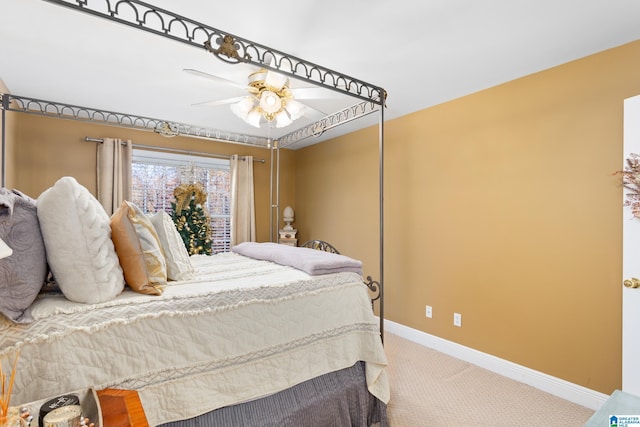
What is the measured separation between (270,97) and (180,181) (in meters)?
2.48

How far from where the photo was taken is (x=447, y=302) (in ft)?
9.93

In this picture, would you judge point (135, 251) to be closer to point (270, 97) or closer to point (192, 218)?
point (270, 97)

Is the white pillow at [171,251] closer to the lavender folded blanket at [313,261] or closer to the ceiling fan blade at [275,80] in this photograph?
the lavender folded blanket at [313,261]

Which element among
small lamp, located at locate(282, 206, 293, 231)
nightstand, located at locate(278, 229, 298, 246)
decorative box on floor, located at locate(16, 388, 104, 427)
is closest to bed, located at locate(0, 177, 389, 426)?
decorative box on floor, located at locate(16, 388, 104, 427)

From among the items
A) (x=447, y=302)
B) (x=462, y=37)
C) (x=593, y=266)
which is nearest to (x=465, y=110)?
(x=462, y=37)

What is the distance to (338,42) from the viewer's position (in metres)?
2.02

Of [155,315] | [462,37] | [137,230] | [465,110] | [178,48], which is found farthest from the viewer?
[465,110]

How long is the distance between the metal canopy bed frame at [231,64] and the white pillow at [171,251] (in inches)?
38.2

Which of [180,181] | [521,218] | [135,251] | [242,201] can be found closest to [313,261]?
[135,251]

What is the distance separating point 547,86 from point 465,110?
645mm

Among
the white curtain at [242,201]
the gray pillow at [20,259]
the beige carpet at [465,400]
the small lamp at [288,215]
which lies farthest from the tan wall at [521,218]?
the gray pillow at [20,259]

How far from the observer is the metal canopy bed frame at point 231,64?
141cm

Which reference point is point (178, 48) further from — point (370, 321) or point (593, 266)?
point (593, 266)

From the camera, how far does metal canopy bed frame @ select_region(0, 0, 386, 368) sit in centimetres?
141
